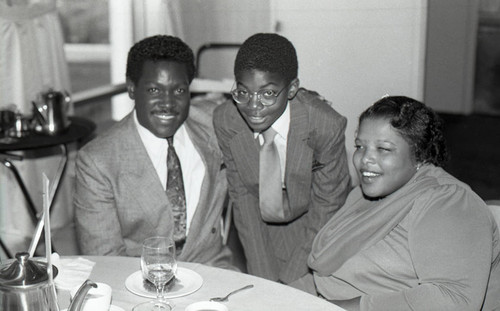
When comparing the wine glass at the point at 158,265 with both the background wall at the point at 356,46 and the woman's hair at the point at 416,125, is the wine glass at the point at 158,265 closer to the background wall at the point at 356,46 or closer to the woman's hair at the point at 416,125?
the woman's hair at the point at 416,125

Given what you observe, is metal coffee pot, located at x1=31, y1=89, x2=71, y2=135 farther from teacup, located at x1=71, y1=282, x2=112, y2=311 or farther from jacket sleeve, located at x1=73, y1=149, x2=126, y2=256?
teacup, located at x1=71, y1=282, x2=112, y2=311

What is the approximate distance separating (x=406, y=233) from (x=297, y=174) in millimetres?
677

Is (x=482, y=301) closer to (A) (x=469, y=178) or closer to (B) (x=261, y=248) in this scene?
(B) (x=261, y=248)

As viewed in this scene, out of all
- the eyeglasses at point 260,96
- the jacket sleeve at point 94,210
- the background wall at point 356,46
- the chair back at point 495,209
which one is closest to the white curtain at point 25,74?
the background wall at point 356,46

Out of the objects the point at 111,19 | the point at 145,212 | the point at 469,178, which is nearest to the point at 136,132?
the point at 145,212

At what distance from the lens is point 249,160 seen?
2.45m

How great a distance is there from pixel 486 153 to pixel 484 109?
1.35 m

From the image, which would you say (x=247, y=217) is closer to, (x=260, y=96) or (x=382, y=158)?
(x=260, y=96)

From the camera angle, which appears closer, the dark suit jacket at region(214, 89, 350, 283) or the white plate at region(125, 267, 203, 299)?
the white plate at region(125, 267, 203, 299)

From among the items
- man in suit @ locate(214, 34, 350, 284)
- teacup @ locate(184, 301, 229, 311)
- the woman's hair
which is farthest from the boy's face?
teacup @ locate(184, 301, 229, 311)

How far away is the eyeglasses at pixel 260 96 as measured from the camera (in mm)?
2256

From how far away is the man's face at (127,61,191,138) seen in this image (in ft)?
7.66

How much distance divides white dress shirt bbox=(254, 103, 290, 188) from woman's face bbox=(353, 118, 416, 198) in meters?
0.45

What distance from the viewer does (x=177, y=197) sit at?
237cm
